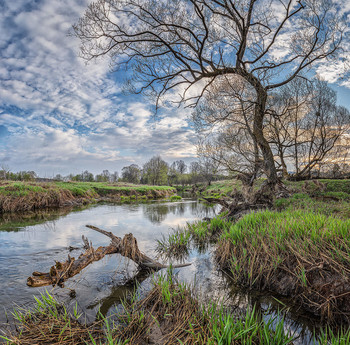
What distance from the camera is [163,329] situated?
2512 mm

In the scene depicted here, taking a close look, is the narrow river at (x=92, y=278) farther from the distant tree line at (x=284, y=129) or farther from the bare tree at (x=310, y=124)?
the bare tree at (x=310, y=124)

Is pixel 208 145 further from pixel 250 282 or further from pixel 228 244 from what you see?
pixel 250 282

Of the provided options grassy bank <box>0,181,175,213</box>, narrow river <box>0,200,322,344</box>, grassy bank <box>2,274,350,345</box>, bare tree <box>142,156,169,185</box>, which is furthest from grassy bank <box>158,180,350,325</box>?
bare tree <box>142,156,169,185</box>

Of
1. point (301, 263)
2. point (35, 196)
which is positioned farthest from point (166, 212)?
point (301, 263)

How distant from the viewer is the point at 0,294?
3.41 meters

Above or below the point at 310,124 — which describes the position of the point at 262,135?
below

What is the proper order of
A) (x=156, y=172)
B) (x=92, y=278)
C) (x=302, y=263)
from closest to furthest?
(x=302, y=263)
(x=92, y=278)
(x=156, y=172)

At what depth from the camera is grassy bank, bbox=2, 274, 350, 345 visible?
2.08 metres

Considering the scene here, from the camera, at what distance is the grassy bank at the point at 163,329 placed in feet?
6.81

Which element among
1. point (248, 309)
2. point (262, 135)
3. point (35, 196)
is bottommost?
point (248, 309)

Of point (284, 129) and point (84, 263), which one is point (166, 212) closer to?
point (284, 129)

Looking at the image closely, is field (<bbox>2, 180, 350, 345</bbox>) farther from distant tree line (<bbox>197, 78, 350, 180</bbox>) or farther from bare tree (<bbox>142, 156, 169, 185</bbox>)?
bare tree (<bbox>142, 156, 169, 185</bbox>)

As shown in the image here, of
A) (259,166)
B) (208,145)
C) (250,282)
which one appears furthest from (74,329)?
(208,145)

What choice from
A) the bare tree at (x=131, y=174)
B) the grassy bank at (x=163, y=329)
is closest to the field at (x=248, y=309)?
the grassy bank at (x=163, y=329)
